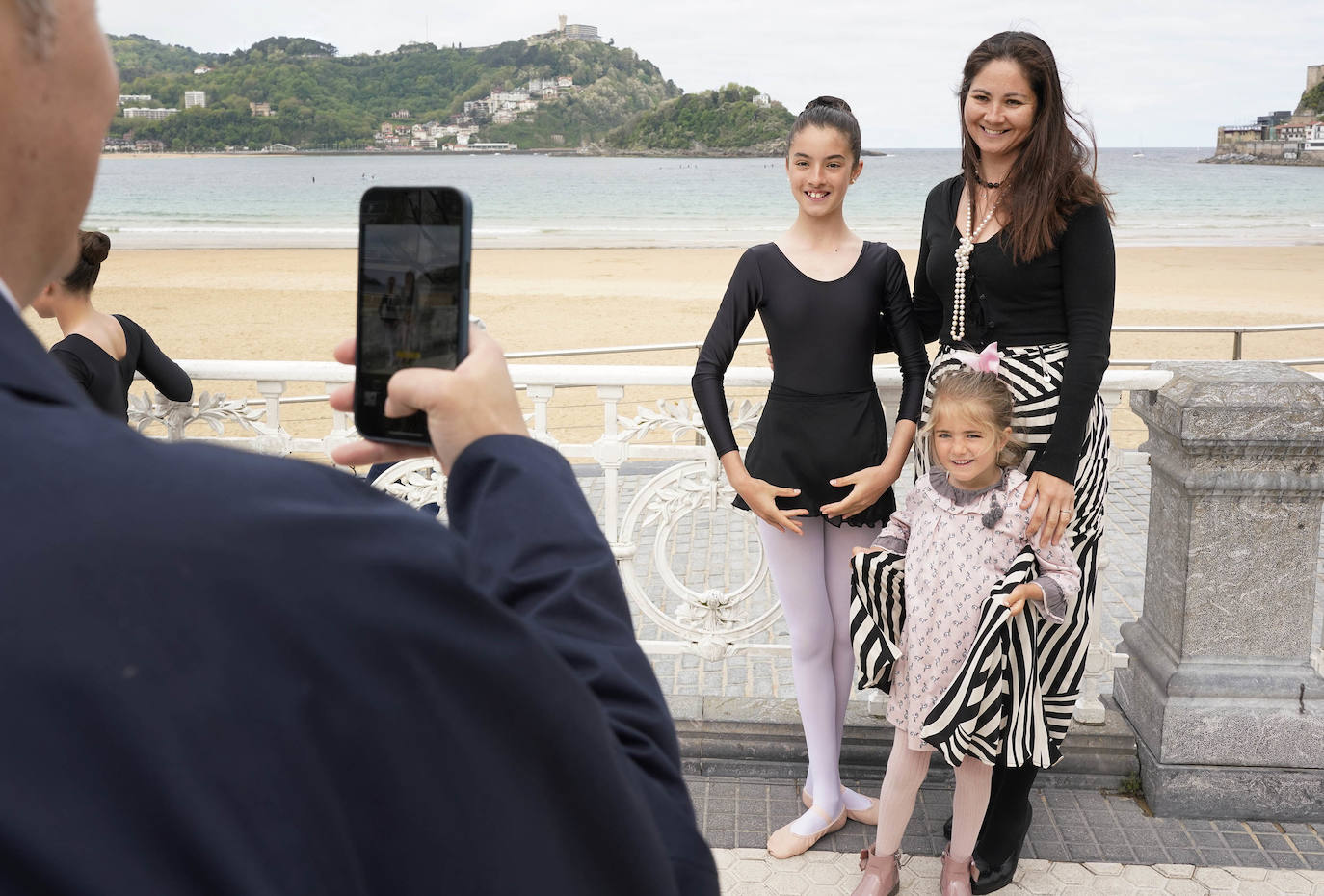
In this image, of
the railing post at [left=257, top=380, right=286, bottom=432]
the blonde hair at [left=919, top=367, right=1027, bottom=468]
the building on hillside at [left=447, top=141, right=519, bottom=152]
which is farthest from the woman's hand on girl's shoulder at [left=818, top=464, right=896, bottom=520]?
the building on hillside at [left=447, top=141, right=519, bottom=152]

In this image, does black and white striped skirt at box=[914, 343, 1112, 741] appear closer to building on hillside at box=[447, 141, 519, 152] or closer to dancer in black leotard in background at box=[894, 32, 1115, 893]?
dancer in black leotard in background at box=[894, 32, 1115, 893]

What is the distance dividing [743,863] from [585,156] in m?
138

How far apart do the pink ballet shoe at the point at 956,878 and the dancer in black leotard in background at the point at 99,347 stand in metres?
3.05

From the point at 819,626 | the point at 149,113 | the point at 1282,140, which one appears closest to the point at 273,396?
the point at 819,626

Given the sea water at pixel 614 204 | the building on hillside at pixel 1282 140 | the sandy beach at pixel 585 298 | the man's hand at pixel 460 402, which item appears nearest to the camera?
the man's hand at pixel 460 402

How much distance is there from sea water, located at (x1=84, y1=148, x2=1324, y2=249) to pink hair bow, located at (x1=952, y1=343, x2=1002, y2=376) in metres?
8.77

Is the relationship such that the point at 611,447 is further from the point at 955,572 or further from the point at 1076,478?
the point at 1076,478

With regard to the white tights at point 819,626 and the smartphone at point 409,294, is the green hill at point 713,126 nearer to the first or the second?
the white tights at point 819,626

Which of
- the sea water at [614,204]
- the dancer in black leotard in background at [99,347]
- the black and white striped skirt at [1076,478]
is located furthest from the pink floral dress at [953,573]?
the sea water at [614,204]

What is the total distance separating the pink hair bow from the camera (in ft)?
10.3

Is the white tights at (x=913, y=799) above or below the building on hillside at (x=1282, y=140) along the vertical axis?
below

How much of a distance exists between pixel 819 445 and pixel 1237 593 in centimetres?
145

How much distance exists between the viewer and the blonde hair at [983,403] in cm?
310

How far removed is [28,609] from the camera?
55 cm
